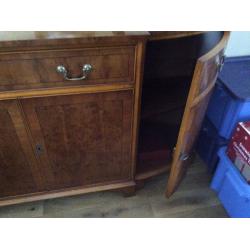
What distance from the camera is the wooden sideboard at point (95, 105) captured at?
0.71m

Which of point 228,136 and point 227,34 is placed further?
point 228,136

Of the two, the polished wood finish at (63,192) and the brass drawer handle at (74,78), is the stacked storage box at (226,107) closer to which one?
the polished wood finish at (63,192)

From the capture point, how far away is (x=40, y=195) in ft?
3.61

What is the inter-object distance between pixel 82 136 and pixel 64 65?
288 millimetres

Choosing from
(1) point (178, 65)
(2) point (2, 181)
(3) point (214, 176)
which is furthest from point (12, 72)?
(3) point (214, 176)

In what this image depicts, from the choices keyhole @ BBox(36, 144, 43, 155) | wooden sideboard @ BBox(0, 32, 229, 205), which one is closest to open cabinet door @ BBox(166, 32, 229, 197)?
wooden sideboard @ BBox(0, 32, 229, 205)

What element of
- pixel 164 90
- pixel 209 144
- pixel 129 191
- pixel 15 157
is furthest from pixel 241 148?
pixel 15 157

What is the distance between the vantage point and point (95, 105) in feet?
2.81

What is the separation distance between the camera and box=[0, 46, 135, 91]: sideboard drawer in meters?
0.70

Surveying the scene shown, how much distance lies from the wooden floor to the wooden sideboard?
0.26 ft

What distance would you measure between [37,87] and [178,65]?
0.55 m

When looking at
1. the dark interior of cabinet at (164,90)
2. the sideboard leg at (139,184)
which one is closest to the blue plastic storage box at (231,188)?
the dark interior of cabinet at (164,90)

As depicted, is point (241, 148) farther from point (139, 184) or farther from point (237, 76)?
point (139, 184)

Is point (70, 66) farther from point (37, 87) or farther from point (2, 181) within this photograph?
point (2, 181)
